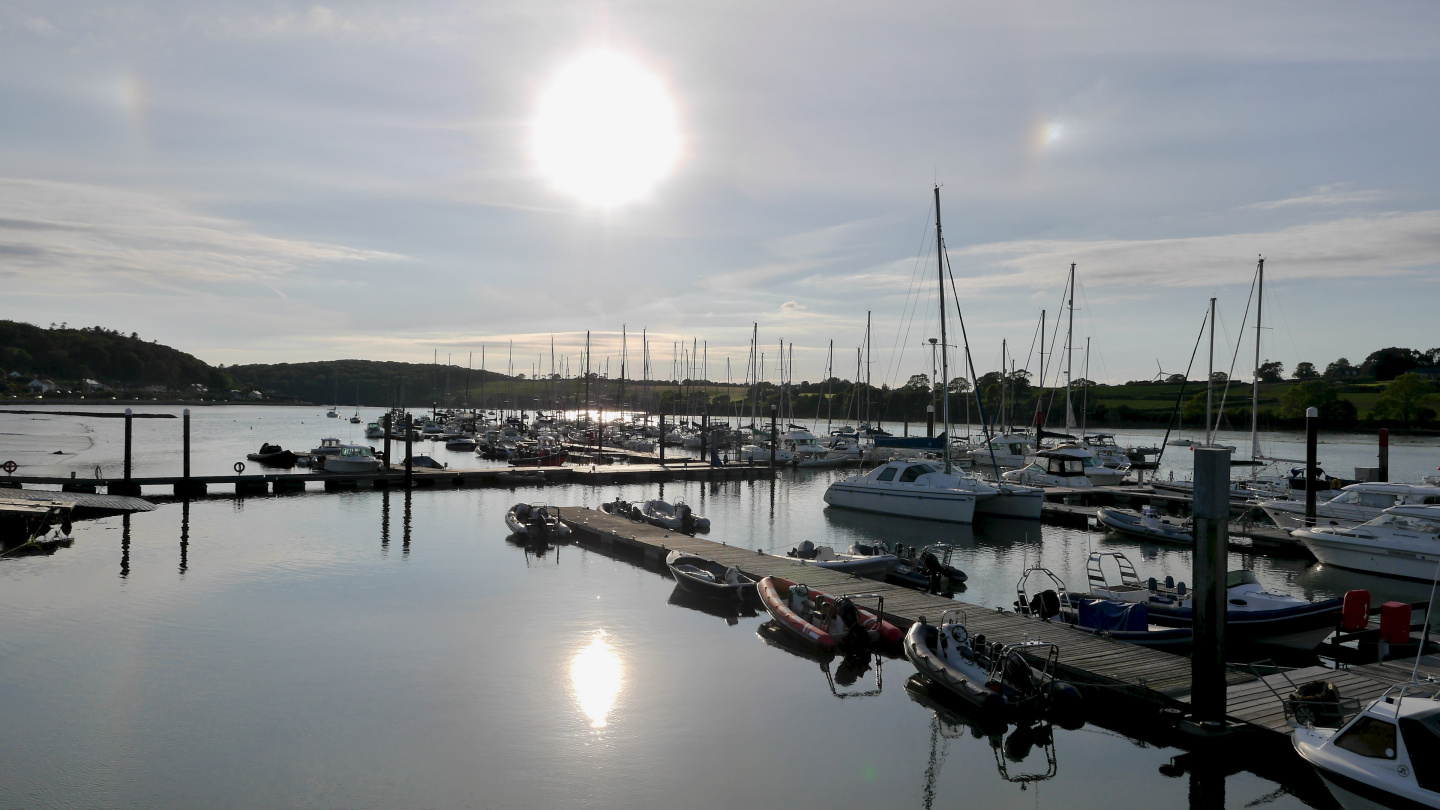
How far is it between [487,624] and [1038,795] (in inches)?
477

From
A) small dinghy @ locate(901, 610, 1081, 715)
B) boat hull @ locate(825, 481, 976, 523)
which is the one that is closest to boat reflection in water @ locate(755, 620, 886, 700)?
small dinghy @ locate(901, 610, 1081, 715)

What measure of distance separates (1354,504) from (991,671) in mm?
22448

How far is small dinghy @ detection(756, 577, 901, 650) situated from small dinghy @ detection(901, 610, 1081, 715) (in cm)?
150

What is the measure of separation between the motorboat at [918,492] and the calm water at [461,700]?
601cm

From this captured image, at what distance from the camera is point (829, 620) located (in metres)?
16.6

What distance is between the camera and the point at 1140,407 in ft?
382

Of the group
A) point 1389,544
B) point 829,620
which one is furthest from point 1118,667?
point 1389,544

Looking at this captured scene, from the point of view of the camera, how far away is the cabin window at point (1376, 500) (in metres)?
27.6

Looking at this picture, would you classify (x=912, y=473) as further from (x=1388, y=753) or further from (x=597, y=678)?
(x=1388, y=753)

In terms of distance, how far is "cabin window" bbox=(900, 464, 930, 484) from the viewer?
34.3 metres

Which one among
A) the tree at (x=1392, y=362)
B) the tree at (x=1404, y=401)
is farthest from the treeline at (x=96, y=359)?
the tree at (x=1392, y=362)

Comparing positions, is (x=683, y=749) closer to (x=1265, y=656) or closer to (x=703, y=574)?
(x=703, y=574)

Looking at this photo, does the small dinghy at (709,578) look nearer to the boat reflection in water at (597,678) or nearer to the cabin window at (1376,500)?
the boat reflection in water at (597,678)

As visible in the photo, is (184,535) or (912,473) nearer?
(184,535)
